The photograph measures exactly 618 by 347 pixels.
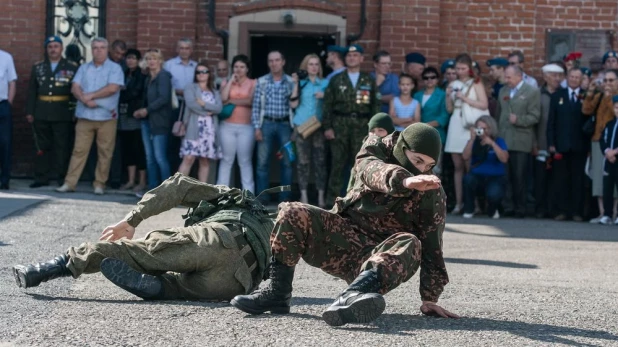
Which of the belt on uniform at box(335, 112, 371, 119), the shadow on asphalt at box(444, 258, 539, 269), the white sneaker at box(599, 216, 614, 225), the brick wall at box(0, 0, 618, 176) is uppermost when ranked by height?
the brick wall at box(0, 0, 618, 176)

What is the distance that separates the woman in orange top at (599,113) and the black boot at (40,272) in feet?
29.8

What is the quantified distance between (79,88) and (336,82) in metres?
3.33

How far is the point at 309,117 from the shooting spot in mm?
14766

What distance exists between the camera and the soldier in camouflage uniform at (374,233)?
Answer: 20.8ft

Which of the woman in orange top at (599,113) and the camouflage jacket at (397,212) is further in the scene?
the woman in orange top at (599,113)

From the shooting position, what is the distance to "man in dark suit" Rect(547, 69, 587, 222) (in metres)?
14.9

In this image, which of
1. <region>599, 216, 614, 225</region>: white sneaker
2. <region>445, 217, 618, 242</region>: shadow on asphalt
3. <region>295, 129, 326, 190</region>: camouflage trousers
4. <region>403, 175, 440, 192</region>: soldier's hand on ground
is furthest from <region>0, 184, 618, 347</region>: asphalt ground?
<region>295, 129, 326, 190</region>: camouflage trousers

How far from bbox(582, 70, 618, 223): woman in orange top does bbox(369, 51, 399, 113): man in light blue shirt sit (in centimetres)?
244

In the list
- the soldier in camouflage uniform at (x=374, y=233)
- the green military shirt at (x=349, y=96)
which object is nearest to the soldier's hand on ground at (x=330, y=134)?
the green military shirt at (x=349, y=96)

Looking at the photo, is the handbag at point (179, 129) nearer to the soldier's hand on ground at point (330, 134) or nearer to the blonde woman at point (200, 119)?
the blonde woman at point (200, 119)

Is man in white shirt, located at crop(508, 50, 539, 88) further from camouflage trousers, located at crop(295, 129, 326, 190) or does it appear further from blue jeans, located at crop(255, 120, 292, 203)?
blue jeans, located at crop(255, 120, 292, 203)

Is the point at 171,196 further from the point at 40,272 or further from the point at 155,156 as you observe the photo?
the point at 155,156

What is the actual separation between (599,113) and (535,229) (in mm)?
2041

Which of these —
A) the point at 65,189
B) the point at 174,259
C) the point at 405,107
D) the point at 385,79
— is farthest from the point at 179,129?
the point at 174,259
